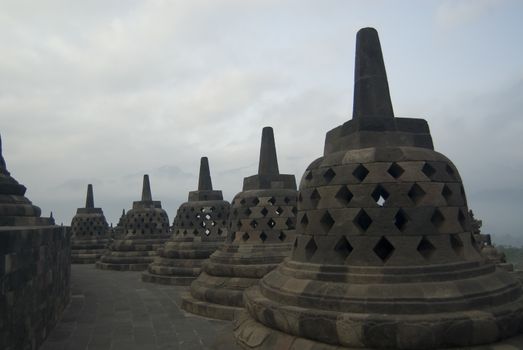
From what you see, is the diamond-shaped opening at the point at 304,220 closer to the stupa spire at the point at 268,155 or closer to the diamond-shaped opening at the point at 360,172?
the diamond-shaped opening at the point at 360,172

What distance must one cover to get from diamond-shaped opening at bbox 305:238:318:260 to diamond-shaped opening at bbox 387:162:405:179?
1183 millimetres

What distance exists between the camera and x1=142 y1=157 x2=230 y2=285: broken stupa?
14297 millimetres

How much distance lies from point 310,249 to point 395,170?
1340 mm

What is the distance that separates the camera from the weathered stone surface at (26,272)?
5020mm

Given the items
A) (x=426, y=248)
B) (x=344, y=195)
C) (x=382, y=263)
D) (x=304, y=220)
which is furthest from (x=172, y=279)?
(x=426, y=248)

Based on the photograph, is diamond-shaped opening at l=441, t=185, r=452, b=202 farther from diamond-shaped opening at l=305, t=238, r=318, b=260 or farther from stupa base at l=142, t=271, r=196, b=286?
stupa base at l=142, t=271, r=196, b=286

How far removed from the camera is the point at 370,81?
5.17 meters

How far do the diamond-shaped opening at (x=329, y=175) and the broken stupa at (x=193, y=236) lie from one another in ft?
33.3

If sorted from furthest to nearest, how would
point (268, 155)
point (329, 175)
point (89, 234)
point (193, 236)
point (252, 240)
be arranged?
1. point (89, 234)
2. point (193, 236)
3. point (268, 155)
4. point (252, 240)
5. point (329, 175)

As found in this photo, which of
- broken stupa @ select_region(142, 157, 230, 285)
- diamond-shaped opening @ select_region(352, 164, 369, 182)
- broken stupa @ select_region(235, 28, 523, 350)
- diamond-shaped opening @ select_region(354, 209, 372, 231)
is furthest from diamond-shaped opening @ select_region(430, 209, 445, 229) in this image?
broken stupa @ select_region(142, 157, 230, 285)

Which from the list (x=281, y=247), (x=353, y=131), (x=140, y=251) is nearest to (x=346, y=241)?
(x=353, y=131)

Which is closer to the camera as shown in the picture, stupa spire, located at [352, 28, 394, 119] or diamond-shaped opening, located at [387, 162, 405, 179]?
diamond-shaped opening, located at [387, 162, 405, 179]

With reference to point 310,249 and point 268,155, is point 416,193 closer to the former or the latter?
point 310,249

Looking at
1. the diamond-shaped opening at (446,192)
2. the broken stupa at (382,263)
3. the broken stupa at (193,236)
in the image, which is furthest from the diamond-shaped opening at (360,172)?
the broken stupa at (193,236)
